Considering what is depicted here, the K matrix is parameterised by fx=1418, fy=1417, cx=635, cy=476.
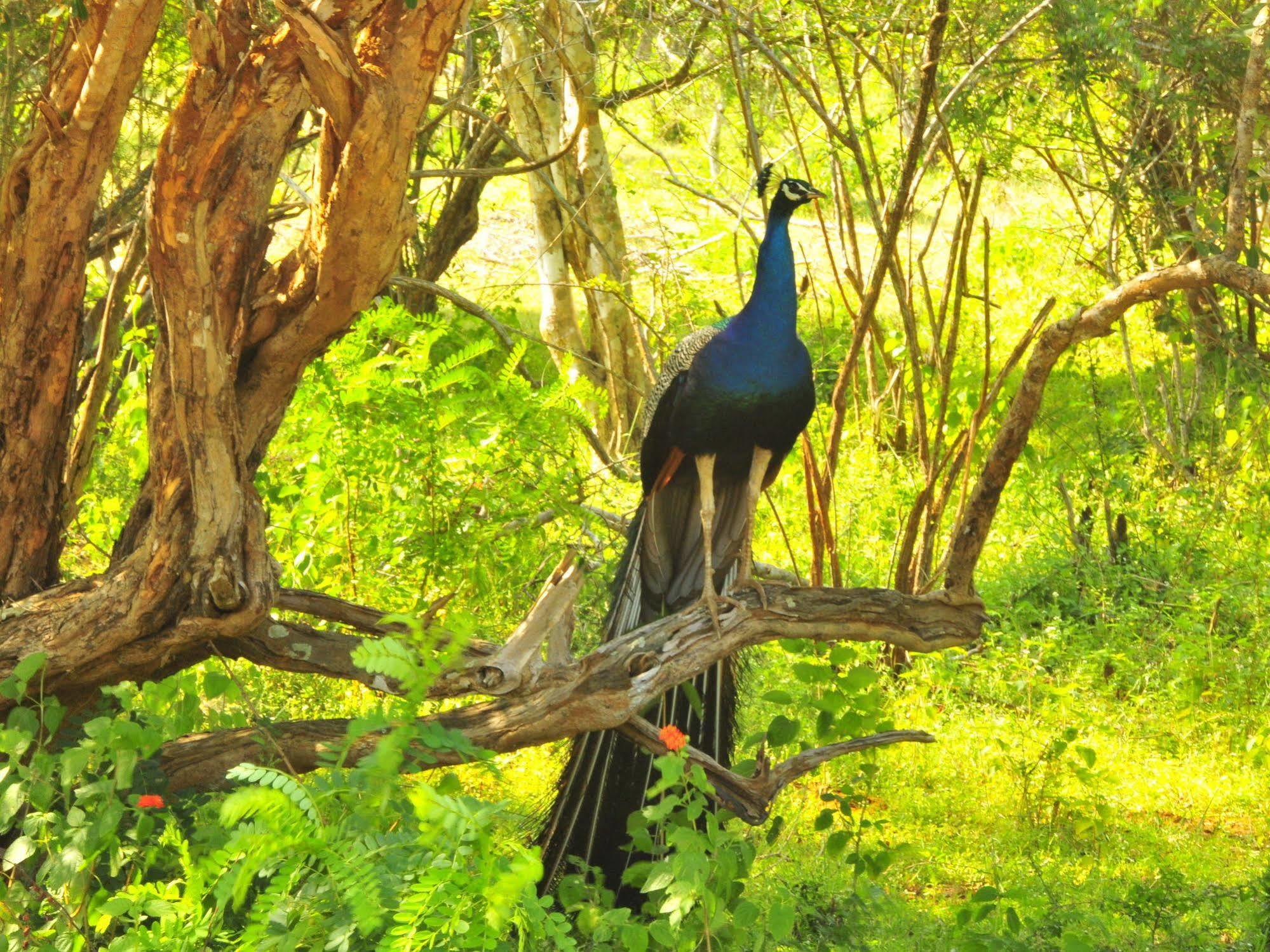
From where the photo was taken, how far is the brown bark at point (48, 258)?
336cm

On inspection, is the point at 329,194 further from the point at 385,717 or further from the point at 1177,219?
the point at 1177,219

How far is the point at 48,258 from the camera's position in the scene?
3.42m

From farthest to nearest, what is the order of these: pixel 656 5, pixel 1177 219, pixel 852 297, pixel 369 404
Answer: pixel 852 297, pixel 656 5, pixel 1177 219, pixel 369 404

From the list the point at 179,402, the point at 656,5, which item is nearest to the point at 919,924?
the point at 179,402

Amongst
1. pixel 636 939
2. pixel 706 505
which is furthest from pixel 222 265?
pixel 636 939

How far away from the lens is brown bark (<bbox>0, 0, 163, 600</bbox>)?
3.36 metres

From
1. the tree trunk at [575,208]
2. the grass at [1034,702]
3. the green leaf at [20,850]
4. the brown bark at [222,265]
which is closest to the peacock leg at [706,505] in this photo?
the grass at [1034,702]

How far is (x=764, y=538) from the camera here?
6.93 metres

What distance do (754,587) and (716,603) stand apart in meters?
0.19

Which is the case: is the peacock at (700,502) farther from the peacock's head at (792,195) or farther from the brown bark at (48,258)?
the brown bark at (48,258)

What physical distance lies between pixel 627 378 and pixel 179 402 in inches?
176

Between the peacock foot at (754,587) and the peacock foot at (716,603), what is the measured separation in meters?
0.06

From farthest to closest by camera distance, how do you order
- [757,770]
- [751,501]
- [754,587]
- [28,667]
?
[751,501], [754,587], [757,770], [28,667]

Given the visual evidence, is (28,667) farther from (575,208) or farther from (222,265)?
(575,208)
